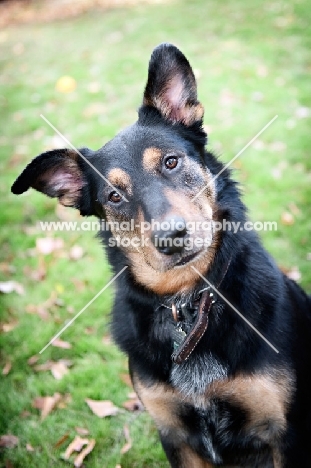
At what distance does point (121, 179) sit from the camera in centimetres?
292

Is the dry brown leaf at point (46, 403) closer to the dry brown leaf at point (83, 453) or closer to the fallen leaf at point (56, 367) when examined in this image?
the fallen leaf at point (56, 367)

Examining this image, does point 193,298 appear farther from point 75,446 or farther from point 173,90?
point 75,446

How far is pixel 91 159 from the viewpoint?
3.19 m

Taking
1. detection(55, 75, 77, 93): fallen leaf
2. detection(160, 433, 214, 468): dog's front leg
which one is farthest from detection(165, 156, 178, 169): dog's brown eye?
detection(55, 75, 77, 93): fallen leaf

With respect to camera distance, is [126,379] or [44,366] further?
[44,366]

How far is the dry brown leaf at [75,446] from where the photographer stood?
360 cm

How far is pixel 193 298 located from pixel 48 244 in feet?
10.6

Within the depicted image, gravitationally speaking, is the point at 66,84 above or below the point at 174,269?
A: above

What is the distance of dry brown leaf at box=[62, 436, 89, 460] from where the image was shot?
360 cm

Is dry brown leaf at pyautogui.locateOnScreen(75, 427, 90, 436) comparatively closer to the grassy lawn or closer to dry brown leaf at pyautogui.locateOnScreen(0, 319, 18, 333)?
the grassy lawn

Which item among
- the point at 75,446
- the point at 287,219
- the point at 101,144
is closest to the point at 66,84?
the point at 101,144

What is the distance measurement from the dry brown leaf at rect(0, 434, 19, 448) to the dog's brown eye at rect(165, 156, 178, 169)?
2475mm

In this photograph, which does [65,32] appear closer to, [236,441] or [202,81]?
Answer: [202,81]

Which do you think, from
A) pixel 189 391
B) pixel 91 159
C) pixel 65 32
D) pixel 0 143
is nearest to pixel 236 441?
pixel 189 391
